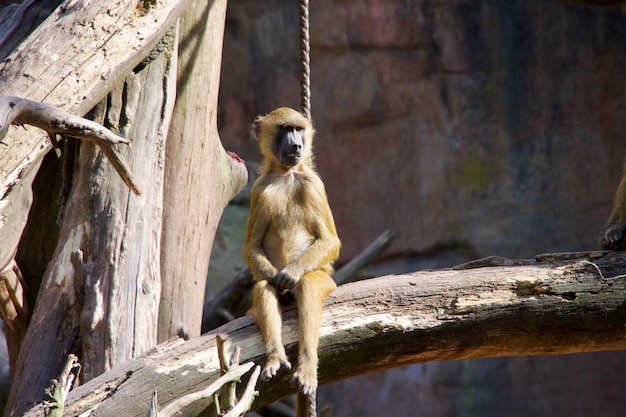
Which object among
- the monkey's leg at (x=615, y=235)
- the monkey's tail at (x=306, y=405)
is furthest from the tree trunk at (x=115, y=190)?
the monkey's leg at (x=615, y=235)

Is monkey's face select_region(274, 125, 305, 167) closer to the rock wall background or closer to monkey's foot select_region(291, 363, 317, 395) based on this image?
monkey's foot select_region(291, 363, 317, 395)

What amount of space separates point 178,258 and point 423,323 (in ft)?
6.55

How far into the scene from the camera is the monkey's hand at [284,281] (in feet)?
17.1

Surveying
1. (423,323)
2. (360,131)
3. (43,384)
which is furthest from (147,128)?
(360,131)

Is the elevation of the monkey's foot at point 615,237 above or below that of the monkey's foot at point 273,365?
above

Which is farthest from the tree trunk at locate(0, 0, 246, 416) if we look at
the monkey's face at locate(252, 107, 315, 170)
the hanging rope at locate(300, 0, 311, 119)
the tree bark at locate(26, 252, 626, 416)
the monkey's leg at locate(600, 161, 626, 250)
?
the monkey's leg at locate(600, 161, 626, 250)

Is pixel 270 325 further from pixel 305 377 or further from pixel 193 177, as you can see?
pixel 193 177

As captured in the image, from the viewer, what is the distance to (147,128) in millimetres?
5750

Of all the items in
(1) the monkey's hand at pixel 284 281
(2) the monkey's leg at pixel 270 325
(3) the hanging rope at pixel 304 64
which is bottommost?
(2) the monkey's leg at pixel 270 325

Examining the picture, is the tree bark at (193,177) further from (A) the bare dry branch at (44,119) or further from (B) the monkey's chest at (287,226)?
(A) the bare dry branch at (44,119)

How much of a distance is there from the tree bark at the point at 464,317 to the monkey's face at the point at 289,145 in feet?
5.09

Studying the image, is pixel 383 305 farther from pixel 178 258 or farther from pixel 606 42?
pixel 606 42

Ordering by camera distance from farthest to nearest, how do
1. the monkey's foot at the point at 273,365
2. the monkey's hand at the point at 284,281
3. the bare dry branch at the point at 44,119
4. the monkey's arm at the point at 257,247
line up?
the monkey's arm at the point at 257,247
the monkey's hand at the point at 284,281
the monkey's foot at the point at 273,365
the bare dry branch at the point at 44,119

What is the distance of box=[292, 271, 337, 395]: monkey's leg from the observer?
15.5ft
